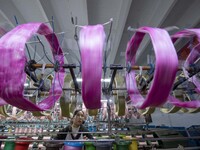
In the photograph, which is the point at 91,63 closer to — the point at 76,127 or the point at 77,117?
the point at 77,117

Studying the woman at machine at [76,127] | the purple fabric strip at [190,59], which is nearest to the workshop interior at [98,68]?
the purple fabric strip at [190,59]

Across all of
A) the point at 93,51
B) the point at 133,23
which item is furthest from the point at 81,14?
the point at 93,51

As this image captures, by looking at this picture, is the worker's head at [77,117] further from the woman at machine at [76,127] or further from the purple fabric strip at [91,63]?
the purple fabric strip at [91,63]

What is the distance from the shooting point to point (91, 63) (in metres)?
0.64

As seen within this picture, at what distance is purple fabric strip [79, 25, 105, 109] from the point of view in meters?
0.64

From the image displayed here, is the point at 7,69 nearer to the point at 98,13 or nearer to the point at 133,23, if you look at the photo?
the point at 98,13

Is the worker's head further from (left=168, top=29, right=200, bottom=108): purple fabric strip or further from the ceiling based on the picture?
(left=168, top=29, right=200, bottom=108): purple fabric strip

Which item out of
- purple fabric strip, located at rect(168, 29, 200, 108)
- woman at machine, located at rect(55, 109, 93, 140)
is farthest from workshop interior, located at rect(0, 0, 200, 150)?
woman at machine, located at rect(55, 109, 93, 140)

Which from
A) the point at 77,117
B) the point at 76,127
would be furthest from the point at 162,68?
the point at 76,127

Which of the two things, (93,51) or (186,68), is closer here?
(93,51)

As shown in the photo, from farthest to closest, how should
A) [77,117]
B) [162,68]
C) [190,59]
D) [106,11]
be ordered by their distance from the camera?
[106,11]
[77,117]
[190,59]
[162,68]

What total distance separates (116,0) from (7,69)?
2027 millimetres

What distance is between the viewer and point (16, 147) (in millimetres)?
1440

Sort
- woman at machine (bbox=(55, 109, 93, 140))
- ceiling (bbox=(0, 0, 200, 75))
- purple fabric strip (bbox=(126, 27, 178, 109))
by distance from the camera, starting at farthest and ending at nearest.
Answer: ceiling (bbox=(0, 0, 200, 75))
woman at machine (bbox=(55, 109, 93, 140))
purple fabric strip (bbox=(126, 27, 178, 109))
